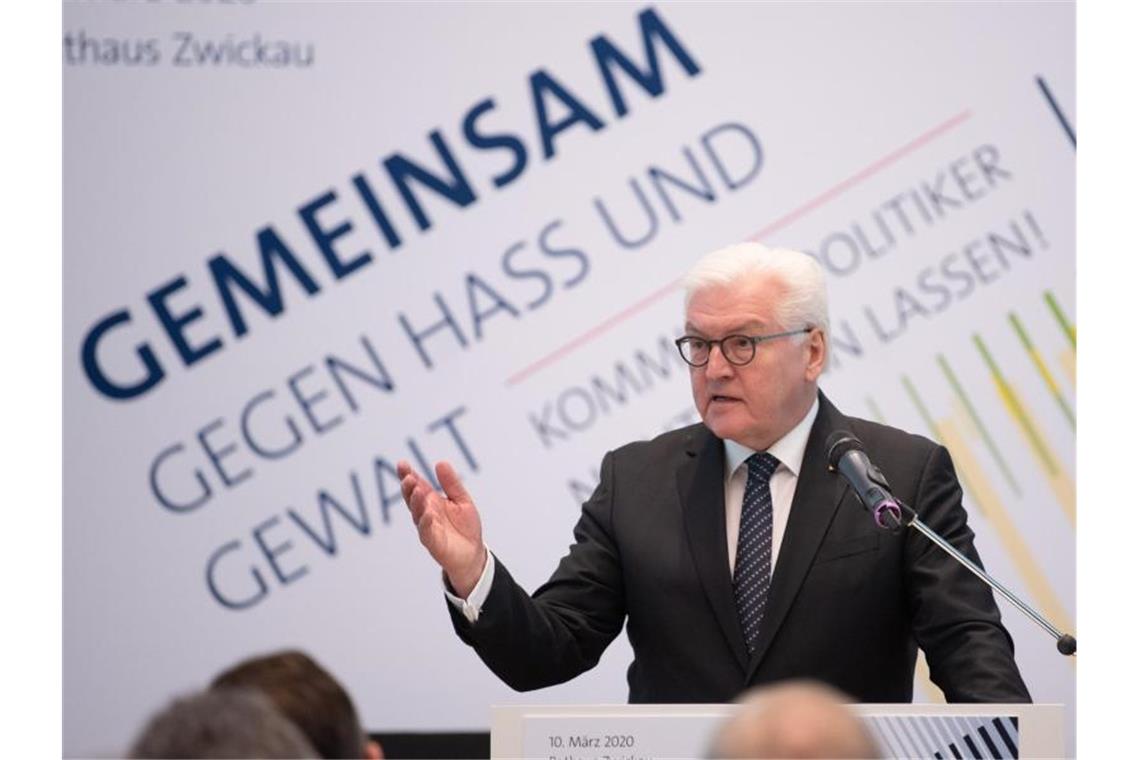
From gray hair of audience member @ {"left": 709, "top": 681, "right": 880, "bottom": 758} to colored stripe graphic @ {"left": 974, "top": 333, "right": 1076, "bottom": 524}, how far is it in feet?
11.8

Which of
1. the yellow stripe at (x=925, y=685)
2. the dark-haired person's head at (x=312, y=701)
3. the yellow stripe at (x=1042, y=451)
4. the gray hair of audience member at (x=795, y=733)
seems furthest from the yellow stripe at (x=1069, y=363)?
the gray hair of audience member at (x=795, y=733)

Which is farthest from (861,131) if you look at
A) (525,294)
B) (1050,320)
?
(525,294)

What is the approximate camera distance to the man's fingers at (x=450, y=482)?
3027 mm

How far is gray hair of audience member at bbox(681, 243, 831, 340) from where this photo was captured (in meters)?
3.32

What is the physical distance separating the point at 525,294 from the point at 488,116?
532mm

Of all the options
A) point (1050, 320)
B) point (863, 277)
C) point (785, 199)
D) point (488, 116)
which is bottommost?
point (1050, 320)

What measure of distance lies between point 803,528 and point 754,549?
0.35 ft

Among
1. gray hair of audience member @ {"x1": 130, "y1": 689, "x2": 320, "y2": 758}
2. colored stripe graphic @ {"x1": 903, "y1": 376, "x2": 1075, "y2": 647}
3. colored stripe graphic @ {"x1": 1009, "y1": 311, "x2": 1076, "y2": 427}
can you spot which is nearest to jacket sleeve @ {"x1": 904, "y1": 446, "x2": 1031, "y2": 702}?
colored stripe graphic @ {"x1": 903, "y1": 376, "x2": 1075, "y2": 647}

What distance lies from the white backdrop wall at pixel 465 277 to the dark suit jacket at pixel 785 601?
153cm

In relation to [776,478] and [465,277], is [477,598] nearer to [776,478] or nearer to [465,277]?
[776,478]

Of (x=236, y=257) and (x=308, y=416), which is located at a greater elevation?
(x=236, y=257)

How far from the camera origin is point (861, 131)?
16.2 feet

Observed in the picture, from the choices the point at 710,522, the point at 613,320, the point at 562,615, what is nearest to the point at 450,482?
the point at 562,615

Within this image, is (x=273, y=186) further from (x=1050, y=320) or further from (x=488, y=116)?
(x=1050, y=320)
